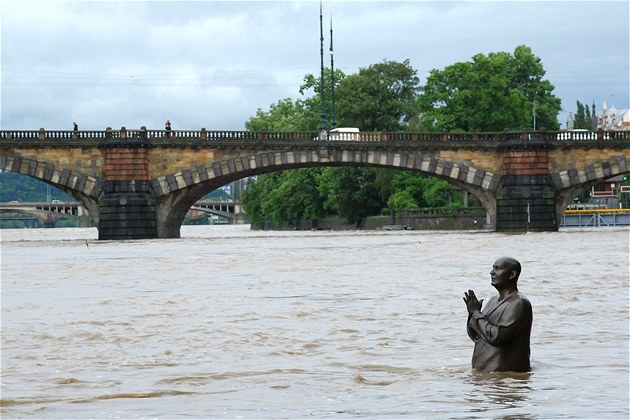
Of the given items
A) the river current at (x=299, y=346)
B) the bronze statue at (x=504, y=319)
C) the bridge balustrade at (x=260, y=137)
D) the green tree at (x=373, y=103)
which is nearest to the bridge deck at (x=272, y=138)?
the bridge balustrade at (x=260, y=137)

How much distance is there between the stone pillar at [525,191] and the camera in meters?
69.5

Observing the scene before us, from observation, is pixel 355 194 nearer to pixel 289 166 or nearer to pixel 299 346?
pixel 289 166

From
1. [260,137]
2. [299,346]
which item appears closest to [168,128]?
[260,137]

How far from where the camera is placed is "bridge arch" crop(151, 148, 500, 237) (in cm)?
7025

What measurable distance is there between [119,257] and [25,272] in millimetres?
9134

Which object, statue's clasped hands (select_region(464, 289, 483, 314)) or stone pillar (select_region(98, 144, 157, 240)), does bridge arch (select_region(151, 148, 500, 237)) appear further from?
statue's clasped hands (select_region(464, 289, 483, 314))

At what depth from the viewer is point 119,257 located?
44719mm

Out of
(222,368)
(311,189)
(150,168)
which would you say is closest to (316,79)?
(311,189)

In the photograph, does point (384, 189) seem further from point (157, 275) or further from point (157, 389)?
point (157, 389)

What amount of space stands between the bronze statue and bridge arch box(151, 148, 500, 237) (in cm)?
5801

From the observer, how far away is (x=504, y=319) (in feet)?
39.0

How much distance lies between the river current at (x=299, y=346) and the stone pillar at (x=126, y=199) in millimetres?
34842

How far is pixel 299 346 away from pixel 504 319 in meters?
5.05

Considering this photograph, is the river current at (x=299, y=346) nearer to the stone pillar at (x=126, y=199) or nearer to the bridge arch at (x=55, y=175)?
the stone pillar at (x=126, y=199)
